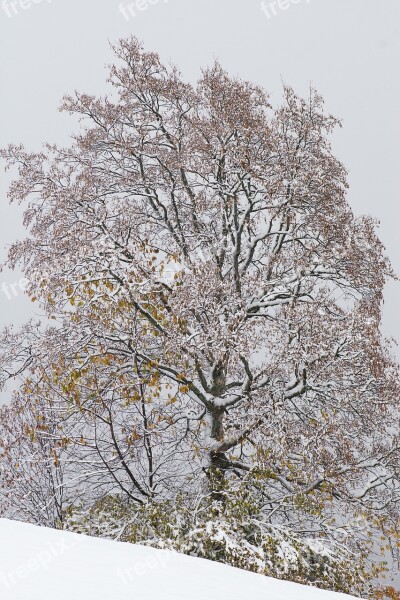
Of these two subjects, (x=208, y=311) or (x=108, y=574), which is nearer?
(x=108, y=574)

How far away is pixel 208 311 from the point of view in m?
9.02

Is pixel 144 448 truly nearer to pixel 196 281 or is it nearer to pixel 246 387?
pixel 246 387

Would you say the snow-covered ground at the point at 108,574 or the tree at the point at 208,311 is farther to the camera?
the tree at the point at 208,311

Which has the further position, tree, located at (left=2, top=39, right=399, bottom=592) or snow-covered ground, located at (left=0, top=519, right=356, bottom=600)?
tree, located at (left=2, top=39, right=399, bottom=592)

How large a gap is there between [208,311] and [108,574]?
5105mm

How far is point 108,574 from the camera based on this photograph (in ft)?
14.1

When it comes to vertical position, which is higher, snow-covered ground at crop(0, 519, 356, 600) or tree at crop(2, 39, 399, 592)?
tree at crop(2, 39, 399, 592)

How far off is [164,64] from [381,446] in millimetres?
8375

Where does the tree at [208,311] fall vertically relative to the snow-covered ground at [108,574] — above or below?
above

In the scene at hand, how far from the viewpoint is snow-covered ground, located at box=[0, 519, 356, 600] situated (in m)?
3.77

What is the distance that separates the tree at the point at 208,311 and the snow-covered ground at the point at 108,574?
Answer: 3.34 meters

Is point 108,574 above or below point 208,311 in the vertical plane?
below

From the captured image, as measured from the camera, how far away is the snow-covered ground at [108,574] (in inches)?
149

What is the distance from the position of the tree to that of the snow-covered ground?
334 cm
